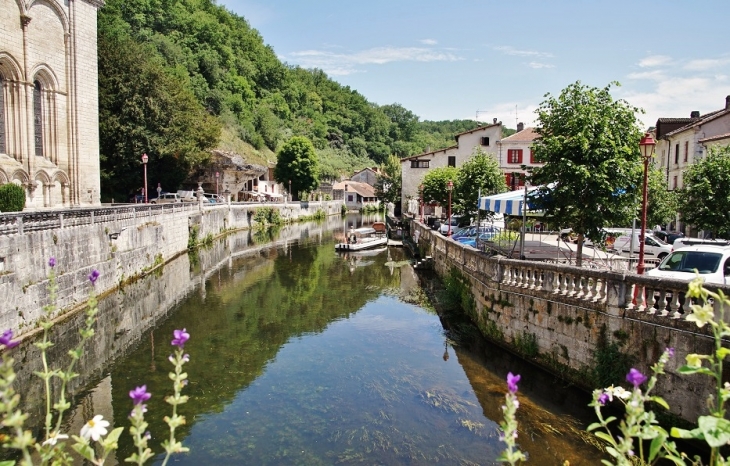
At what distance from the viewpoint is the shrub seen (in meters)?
20.2

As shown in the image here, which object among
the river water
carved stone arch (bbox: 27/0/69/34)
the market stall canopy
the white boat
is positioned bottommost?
the river water

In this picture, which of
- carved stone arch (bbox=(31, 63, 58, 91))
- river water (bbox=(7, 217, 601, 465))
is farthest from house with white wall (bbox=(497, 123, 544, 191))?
carved stone arch (bbox=(31, 63, 58, 91))

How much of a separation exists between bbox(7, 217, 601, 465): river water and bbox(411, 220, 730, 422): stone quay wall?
0.67 meters

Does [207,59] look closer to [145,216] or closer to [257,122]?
[257,122]

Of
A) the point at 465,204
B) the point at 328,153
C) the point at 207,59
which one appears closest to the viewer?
the point at 465,204

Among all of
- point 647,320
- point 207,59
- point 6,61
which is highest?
point 207,59

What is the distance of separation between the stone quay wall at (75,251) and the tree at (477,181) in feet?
59.8

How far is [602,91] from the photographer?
14961 mm

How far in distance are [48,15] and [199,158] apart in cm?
2091

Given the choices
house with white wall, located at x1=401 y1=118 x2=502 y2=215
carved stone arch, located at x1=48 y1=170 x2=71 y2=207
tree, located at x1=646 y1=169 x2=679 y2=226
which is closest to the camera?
tree, located at x1=646 y1=169 x2=679 y2=226

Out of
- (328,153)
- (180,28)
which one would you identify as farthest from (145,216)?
(328,153)

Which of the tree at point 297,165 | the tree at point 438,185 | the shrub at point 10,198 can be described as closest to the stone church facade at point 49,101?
the shrub at point 10,198

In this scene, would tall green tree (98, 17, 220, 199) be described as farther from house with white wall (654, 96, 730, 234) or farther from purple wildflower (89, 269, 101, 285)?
purple wildflower (89, 269, 101, 285)

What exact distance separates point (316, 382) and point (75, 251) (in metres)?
10.4
